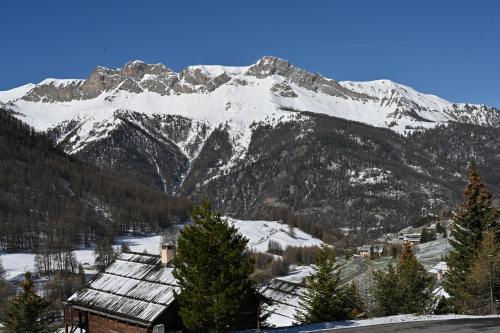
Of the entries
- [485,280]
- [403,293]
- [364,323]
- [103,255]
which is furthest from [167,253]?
[103,255]

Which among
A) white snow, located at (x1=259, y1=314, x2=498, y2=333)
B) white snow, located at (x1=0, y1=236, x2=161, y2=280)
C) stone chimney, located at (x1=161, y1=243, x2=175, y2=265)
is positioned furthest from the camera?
white snow, located at (x1=0, y1=236, x2=161, y2=280)

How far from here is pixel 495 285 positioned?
39594mm

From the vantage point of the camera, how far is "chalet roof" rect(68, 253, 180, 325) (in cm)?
3453

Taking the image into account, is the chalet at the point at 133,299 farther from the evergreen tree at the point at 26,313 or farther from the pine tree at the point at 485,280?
the pine tree at the point at 485,280

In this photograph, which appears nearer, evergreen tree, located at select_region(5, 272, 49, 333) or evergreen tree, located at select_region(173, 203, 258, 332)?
evergreen tree, located at select_region(173, 203, 258, 332)

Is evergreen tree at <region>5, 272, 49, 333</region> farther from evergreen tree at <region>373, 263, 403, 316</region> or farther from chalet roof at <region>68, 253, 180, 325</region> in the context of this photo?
evergreen tree at <region>373, 263, 403, 316</region>

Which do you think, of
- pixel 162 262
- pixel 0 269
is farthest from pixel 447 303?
pixel 0 269

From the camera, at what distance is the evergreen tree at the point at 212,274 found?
27.6 meters

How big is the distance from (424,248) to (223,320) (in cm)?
9483

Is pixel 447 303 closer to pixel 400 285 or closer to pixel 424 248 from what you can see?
pixel 400 285

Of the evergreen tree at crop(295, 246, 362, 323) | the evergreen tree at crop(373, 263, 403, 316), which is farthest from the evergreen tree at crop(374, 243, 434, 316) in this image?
the evergreen tree at crop(295, 246, 362, 323)

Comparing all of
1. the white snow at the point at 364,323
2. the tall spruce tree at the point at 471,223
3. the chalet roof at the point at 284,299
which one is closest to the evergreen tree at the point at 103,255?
the chalet roof at the point at 284,299

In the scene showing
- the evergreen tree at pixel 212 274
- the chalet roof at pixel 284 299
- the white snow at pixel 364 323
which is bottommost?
the chalet roof at pixel 284 299

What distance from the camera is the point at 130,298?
36562 millimetres
